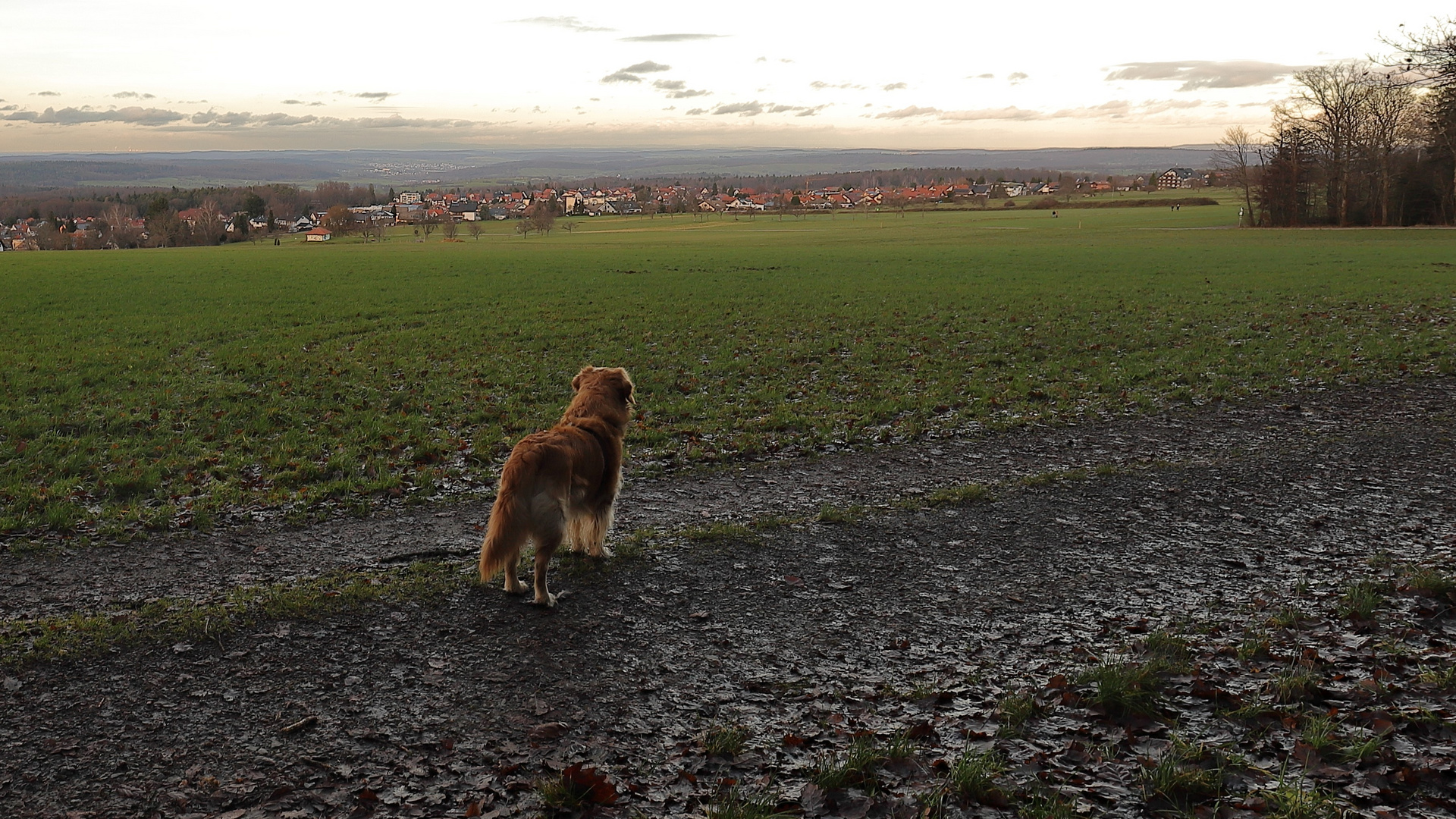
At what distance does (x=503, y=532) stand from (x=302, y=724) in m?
1.85

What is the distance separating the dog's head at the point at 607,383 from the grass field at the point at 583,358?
2883mm

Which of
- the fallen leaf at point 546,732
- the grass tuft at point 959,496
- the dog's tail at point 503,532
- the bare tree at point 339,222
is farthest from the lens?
the bare tree at point 339,222

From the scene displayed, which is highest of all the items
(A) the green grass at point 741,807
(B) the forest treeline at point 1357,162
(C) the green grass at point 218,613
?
(B) the forest treeline at point 1357,162

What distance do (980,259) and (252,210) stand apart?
14279cm

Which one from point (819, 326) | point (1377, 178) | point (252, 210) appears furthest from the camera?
point (252, 210)

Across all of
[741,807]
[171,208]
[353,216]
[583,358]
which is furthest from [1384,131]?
[171,208]

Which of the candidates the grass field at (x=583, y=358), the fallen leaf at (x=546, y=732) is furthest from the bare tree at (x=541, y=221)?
the fallen leaf at (x=546, y=732)

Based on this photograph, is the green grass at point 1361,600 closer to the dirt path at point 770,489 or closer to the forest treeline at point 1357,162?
the dirt path at point 770,489

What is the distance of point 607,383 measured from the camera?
8117 millimetres

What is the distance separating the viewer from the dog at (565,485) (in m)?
6.56

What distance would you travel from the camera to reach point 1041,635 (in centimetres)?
636

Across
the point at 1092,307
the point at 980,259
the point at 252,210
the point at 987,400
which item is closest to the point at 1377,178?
the point at 980,259

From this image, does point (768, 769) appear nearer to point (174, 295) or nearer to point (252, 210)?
point (174, 295)

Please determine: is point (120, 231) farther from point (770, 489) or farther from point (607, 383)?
point (607, 383)
